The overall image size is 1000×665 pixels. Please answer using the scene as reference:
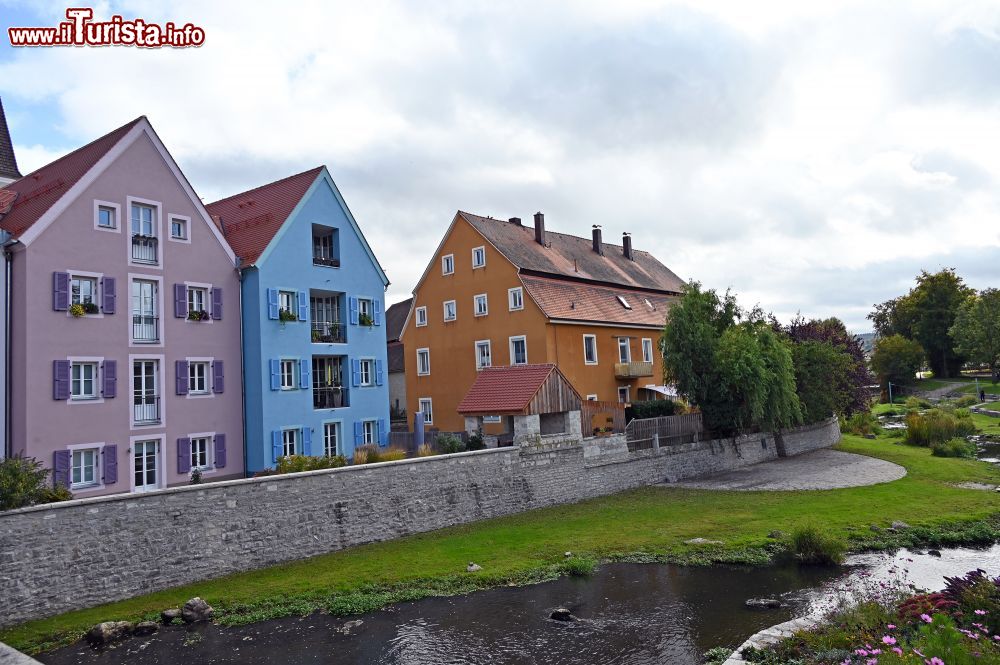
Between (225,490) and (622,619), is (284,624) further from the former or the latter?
(622,619)

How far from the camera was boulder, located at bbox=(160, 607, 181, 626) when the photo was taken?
13.6 m

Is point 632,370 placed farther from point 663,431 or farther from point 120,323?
point 120,323

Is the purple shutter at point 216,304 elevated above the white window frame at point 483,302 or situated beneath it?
situated beneath

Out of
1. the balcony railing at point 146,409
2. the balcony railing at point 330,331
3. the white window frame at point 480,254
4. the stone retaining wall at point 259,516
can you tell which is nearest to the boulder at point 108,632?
the stone retaining wall at point 259,516

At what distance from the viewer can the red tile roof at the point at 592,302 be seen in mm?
35062

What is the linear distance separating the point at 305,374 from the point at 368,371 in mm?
3535

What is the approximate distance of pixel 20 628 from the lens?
1327cm

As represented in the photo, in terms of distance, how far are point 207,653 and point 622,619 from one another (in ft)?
24.8

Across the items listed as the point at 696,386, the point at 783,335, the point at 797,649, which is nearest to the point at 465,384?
the point at 696,386

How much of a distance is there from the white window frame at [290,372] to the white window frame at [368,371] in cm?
322

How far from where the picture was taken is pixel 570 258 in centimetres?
4075

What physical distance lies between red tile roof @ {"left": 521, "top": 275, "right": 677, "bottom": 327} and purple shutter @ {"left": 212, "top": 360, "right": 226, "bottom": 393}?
607 inches

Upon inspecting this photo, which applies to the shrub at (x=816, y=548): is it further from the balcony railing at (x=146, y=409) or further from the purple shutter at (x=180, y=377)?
the balcony railing at (x=146, y=409)

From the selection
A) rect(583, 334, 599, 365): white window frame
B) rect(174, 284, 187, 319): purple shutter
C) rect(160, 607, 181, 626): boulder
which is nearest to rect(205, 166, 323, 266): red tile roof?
rect(174, 284, 187, 319): purple shutter
